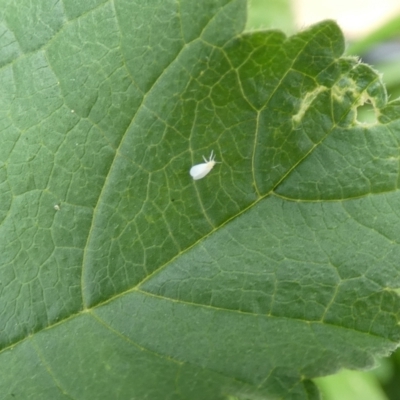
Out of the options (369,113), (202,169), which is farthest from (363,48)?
(202,169)

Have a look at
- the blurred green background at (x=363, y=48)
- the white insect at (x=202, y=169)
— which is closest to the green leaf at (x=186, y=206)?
the white insect at (x=202, y=169)

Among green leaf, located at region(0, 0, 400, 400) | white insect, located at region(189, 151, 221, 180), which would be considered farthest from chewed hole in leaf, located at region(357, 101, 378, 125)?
white insect, located at region(189, 151, 221, 180)

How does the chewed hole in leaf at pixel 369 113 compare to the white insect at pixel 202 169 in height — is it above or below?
above

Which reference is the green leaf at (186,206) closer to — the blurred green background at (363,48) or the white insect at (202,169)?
the white insect at (202,169)

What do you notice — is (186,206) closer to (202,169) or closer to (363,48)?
(202,169)

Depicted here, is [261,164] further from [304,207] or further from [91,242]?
[91,242]

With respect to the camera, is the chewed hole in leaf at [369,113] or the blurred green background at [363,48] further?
the blurred green background at [363,48]
